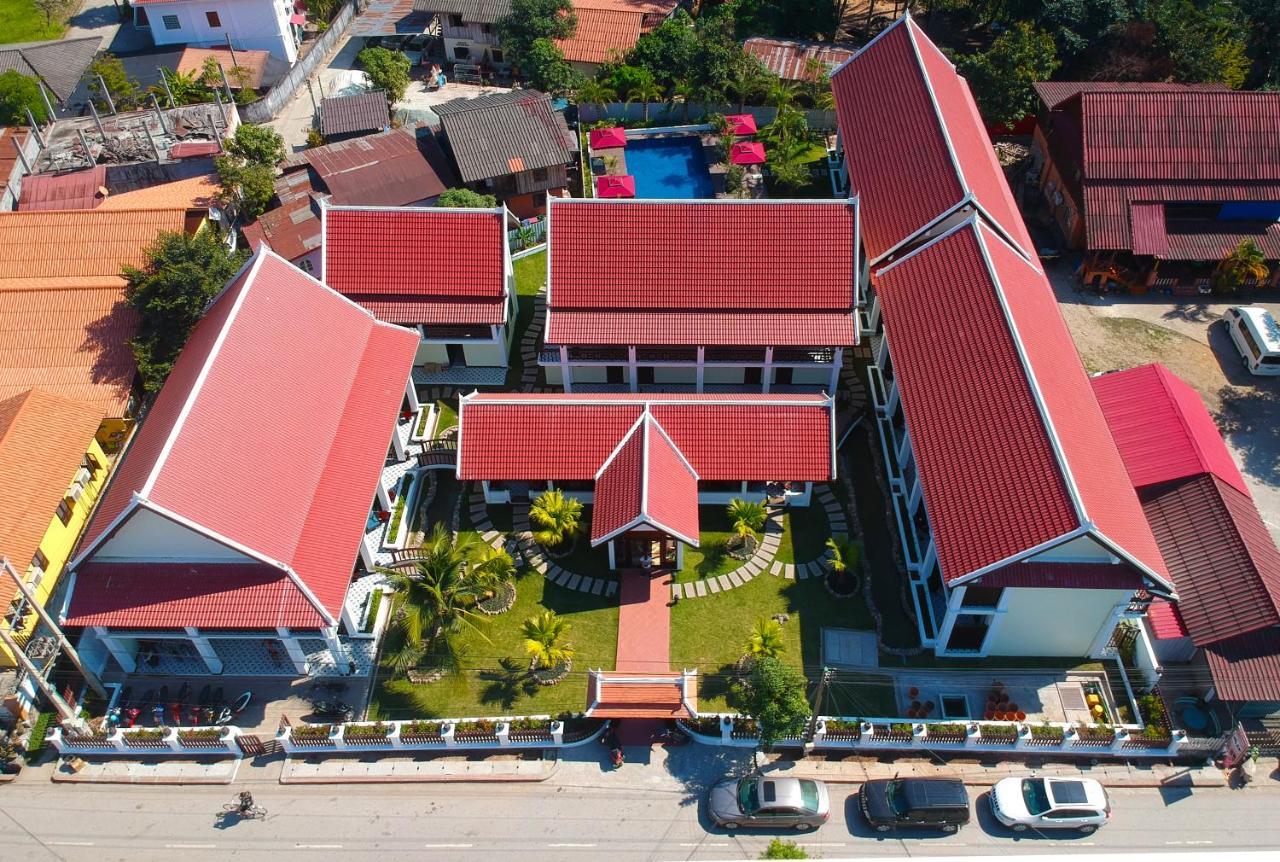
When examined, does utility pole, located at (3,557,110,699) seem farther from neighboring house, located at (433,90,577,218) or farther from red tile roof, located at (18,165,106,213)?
neighboring house, located at (433,90,577,218)

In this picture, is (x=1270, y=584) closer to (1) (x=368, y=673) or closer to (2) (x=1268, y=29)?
(1) (x=368, y=673)

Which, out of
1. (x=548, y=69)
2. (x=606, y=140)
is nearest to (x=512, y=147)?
(x=606, y=140)

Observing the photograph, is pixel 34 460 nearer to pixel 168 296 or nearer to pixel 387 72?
pixel 168 296

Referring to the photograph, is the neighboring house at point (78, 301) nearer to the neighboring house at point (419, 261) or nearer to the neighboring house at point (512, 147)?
the neighboring house at point (419, 261)

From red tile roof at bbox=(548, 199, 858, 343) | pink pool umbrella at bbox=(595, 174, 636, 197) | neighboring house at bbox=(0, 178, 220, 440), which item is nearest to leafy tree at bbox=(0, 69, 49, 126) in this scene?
neighboring house at bbox=(0, 178, 220, 440)

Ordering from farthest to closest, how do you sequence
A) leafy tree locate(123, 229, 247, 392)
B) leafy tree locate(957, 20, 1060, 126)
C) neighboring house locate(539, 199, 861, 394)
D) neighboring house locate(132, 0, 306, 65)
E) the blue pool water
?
neighboring house locate(132, 0, 306, 65)
the blue pool water
leafy tree locate(957, 20, 1060, 126)
leafy tree locate(123, 229, 247, 392)
neighboring house locate(539, 199, 861, 394)

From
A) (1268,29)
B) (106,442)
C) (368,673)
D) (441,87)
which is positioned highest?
(1268,29)

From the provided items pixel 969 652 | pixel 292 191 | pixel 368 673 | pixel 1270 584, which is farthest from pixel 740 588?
pixel 292 191

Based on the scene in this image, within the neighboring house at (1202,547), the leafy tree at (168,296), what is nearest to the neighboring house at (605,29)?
the leafy tree at (168,296)
